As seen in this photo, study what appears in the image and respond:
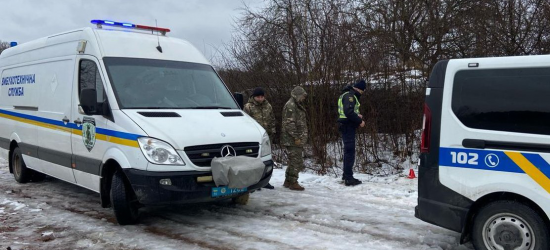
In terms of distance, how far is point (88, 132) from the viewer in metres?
6.03

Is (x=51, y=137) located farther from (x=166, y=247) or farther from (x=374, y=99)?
(x=374, y=99)

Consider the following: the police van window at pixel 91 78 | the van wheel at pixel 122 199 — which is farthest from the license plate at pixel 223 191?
the police van window at pixel 91 78

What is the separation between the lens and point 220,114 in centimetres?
604

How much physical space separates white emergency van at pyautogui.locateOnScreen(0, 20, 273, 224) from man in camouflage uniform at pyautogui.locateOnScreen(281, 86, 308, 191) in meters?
1.14

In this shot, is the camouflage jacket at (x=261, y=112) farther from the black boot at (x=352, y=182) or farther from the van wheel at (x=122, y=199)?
the van wheel at (x=122, y=199)

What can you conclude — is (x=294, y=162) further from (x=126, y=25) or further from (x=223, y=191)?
(x=126, y=25)

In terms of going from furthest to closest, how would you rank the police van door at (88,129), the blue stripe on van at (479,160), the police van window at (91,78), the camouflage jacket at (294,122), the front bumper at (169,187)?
the camouflage jacket at (294,122), the police van window at (91,78), the police van door at (88,129), the front bumper at (169,187), the blue stripe on van at (479,160)

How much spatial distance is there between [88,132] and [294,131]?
3.47m

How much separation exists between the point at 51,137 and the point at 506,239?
6.35 m

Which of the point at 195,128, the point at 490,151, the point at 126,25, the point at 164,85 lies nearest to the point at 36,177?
the point at 126,25

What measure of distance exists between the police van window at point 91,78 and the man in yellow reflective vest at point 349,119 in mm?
4158

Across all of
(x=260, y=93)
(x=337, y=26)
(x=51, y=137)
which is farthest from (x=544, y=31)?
(x=51, y=137)

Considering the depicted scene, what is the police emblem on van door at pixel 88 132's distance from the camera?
5943mm

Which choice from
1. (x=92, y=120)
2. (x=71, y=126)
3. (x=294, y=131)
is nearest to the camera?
(x=92, y=120)
